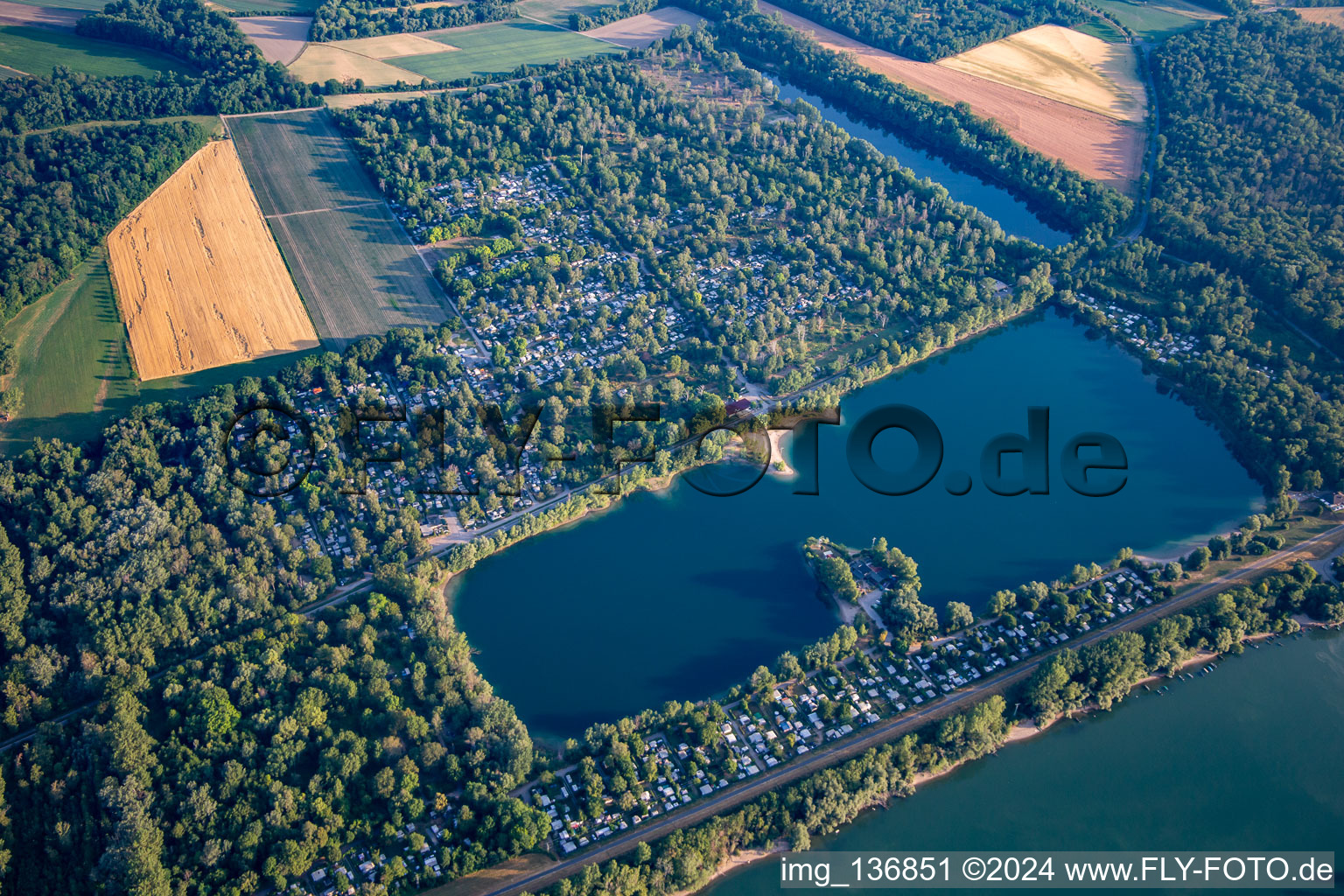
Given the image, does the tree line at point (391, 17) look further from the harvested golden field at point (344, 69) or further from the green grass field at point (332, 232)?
the green grass field at point (332, 232)

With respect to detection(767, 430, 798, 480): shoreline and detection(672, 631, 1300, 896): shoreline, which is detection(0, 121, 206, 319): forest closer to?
detection(767, 430, 798, 480): shoreline

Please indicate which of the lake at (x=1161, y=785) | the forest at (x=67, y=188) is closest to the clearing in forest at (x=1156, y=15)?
the lake at (x=1161, y=785)

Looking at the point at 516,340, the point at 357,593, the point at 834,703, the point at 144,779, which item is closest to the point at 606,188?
the point at 516,340

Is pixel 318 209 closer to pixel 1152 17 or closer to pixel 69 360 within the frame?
pixel 69 360

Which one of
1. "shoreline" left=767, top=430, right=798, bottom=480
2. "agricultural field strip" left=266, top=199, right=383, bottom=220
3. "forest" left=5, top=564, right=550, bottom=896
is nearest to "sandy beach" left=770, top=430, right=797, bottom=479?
"shoreline" left=767, top=430, right=798, bottom=480

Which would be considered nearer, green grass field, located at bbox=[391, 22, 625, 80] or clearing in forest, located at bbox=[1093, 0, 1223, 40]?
green grass field, located at bbox=[391, 22, 625, 80]

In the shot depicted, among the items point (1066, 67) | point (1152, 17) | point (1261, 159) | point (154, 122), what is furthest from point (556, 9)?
point (1261, 159)
